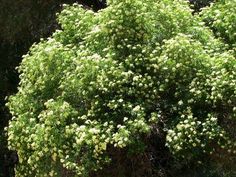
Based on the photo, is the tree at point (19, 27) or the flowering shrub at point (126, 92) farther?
the tree at point (19, 27)

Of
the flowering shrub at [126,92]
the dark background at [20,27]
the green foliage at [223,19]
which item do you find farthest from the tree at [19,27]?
the green foliage at [223,19]

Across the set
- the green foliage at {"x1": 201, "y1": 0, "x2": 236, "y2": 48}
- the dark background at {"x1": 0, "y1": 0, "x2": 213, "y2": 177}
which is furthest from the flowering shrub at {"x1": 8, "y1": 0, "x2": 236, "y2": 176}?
the dark background at {"x1": 0, "y1": 0, "x2": 213, "y2": 177}

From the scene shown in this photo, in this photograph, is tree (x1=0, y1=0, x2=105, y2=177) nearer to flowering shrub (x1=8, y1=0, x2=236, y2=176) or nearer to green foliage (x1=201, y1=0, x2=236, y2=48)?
flowering shrub (x1=8, y1=0, x2=236, y2=176)

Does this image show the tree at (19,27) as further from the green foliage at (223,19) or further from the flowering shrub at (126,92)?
the green foliage at (223,19)

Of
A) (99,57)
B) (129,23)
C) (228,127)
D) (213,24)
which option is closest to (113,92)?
(99,57)

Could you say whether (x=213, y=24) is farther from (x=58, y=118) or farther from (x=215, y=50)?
(x=58, y=118)

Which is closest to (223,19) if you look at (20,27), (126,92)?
(126,92)

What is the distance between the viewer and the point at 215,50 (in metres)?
7.47

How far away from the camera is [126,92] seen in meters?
6.94

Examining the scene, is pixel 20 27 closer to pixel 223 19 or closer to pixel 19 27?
pixel 19 27

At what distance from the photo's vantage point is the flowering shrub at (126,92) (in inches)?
263

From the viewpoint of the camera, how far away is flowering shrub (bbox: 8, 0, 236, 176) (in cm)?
668

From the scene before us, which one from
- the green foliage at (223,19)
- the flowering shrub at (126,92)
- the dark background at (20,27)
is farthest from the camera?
the dark background at (20,27)

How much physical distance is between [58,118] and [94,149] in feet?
2.04
